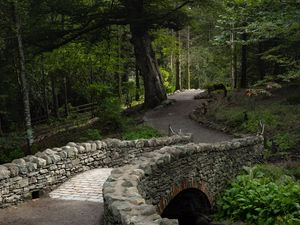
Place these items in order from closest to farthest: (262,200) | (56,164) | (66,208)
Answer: (66,208)
(56,164)
(262,200)

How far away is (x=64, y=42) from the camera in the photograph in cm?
2683

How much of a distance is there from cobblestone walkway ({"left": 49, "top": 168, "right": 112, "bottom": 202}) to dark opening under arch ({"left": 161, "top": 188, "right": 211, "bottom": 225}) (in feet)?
8.70

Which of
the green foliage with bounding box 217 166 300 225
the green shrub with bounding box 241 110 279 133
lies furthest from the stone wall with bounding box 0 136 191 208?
the green shrub with bounding box 241 110 279 133

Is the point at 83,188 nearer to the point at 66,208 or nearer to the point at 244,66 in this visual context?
the point at 66,208

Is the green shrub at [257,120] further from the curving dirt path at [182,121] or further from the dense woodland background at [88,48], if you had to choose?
the dense woodland background at [88,48]

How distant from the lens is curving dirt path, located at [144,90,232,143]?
21891 millimetres

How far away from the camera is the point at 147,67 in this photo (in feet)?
98.7

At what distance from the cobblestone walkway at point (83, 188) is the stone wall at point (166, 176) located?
1.57m

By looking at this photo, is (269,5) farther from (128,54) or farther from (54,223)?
(128,54)

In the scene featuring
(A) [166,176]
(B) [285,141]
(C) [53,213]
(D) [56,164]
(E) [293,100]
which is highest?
(E) [293,100]

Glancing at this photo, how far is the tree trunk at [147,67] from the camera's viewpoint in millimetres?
29891

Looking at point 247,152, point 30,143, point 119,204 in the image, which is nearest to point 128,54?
point 30,143

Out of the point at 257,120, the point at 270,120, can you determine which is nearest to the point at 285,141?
the point at 270,120

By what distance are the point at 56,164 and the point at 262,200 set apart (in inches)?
238
